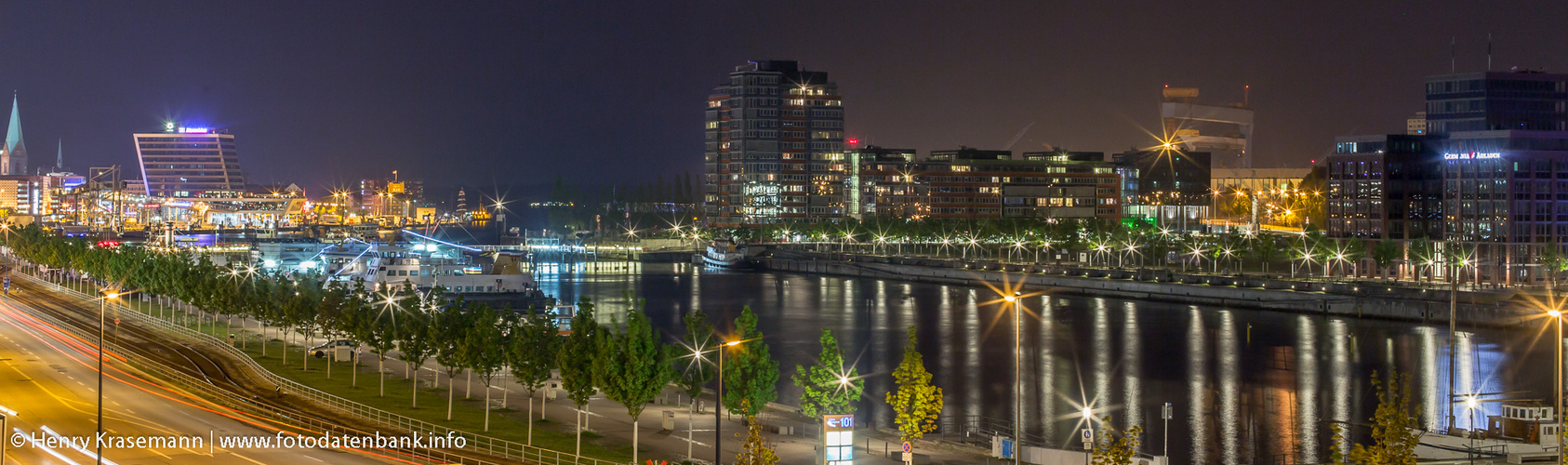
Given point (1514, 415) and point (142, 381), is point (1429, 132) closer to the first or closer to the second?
point (1514, 415)

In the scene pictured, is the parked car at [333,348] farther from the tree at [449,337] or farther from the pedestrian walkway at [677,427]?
the tree at [449,337]

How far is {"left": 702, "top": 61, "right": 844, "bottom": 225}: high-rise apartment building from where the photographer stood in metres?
153

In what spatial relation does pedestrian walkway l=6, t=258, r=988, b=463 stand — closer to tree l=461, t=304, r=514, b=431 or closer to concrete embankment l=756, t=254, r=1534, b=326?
tree l=461, t=304, r=514, b=431

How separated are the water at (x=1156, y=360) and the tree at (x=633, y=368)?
7294 millimetres

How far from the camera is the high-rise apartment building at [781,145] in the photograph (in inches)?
6038

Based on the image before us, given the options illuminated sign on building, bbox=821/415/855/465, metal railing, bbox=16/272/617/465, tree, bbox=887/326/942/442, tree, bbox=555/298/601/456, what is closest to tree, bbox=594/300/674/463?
tree, bbox=555/298/601/456

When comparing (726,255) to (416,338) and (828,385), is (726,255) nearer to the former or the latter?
(416,338)

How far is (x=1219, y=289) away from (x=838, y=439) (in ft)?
189

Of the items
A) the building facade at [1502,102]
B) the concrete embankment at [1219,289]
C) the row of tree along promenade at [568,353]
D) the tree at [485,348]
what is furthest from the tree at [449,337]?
the building facade at [1502,102]

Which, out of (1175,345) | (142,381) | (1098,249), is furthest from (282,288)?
(1098,249)

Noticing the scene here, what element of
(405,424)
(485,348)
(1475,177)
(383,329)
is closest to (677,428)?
(485,348)

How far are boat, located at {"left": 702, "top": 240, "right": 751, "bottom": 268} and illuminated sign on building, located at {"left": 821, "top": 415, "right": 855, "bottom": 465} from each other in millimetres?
97946

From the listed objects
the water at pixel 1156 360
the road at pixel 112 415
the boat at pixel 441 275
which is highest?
the boat at pixel 441 275

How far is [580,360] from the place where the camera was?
2709 cm
